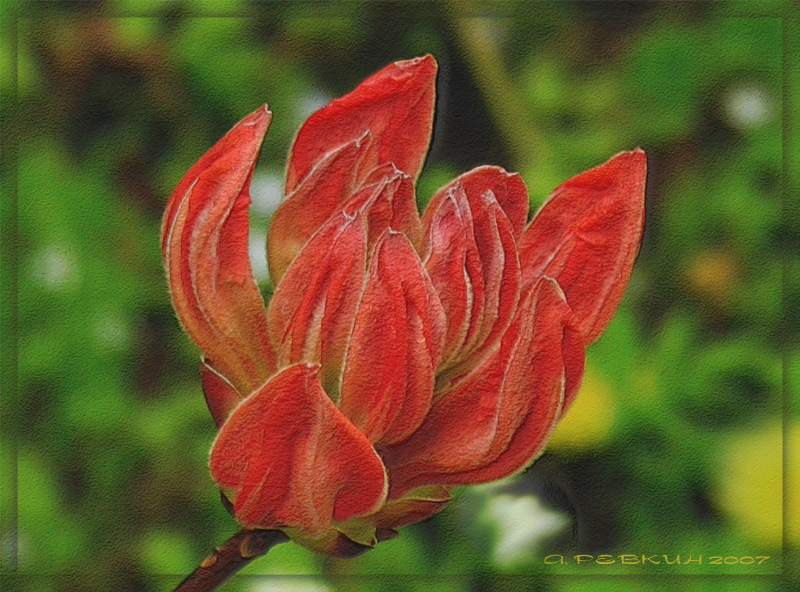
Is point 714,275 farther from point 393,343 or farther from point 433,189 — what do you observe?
point 393,343

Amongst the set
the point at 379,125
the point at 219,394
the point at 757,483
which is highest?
the point at 379,125

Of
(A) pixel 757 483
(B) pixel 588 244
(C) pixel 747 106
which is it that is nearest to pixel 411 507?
(B) pixel 588 244

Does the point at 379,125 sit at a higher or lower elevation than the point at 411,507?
higher

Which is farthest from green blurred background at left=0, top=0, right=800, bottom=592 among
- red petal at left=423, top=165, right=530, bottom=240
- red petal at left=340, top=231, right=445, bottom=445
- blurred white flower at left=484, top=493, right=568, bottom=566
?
red petal at left=340, top=231, right=445, bottom=445

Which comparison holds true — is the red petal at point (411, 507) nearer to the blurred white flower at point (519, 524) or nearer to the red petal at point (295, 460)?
the red petal at point (295, 460)

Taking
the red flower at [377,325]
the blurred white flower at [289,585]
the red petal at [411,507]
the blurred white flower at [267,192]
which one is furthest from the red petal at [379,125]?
the blurred white flower at [289,585]

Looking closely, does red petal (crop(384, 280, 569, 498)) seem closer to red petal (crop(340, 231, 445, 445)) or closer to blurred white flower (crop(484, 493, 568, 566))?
red petal (crop(340, 231, 445, 445))
